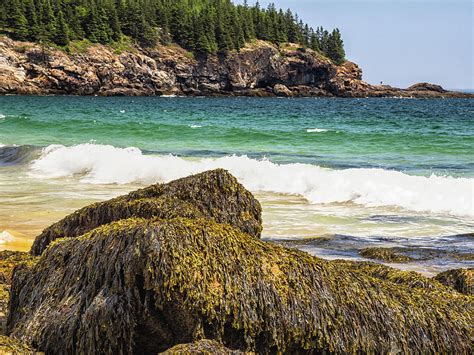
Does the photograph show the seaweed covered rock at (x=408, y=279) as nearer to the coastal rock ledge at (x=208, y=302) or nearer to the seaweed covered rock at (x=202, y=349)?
the coastal rock ledge at (x=208, y=302)

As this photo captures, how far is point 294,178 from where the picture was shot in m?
16.6

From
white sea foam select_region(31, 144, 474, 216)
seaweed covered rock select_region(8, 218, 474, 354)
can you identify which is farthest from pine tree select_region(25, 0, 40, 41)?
seaweed covered rock select_region(8, 218, 474, 354)

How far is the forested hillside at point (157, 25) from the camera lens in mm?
103875

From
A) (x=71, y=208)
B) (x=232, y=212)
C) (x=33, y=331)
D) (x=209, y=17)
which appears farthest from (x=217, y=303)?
(x=209, y=17)

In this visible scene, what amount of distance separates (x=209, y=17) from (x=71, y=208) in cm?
12494

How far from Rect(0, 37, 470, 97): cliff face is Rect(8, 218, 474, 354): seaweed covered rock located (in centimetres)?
9097

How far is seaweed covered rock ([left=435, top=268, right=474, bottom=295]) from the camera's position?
16.5ft

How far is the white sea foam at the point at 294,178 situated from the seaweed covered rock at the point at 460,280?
8240 mm

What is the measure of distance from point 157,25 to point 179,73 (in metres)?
19.6

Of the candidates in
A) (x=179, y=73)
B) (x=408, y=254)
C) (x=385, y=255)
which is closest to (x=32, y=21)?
(x=179, y=73)

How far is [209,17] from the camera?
133 metres

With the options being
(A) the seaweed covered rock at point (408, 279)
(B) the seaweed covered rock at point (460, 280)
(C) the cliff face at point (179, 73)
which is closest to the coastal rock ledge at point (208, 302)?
(A) the seaweed covered rock at point (408, 279)

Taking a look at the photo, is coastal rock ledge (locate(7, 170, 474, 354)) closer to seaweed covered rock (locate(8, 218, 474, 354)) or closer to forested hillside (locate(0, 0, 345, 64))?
seaweed covered rock (locate(8, 218, 474, 354))

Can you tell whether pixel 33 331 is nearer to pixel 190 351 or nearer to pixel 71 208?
pixel 190 351
